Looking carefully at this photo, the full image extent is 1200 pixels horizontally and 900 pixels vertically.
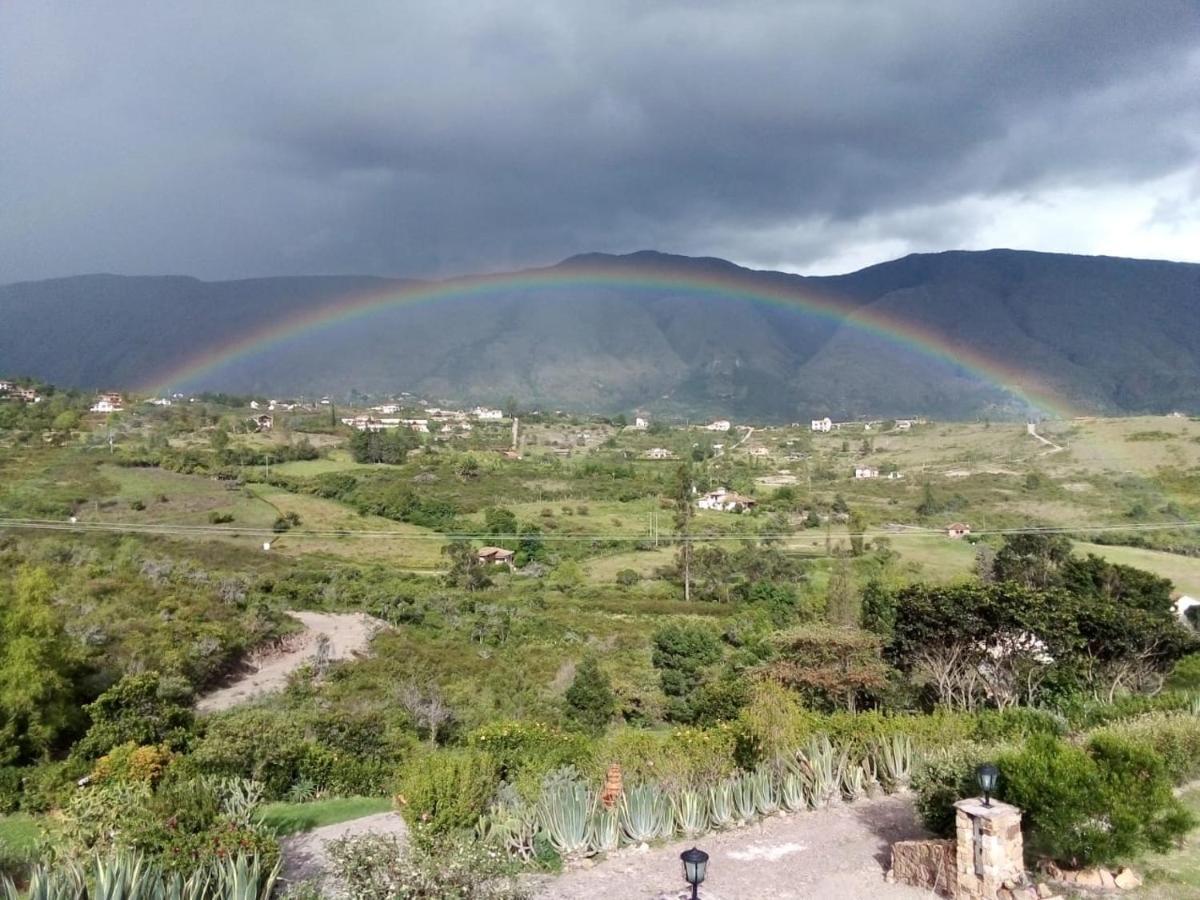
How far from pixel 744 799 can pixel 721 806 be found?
Answer: 0.99 ft

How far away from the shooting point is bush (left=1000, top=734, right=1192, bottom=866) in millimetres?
5711

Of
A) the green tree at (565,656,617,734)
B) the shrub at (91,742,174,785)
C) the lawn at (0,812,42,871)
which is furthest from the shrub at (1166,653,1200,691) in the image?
the lawn at (0,812,42,871)

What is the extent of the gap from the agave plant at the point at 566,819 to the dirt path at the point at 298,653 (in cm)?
1388

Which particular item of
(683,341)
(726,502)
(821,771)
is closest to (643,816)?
(821,771)

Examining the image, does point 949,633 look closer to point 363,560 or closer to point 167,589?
point 167,589

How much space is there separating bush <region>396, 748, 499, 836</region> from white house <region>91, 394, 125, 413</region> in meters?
58.8

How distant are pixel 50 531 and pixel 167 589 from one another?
11.1 metres

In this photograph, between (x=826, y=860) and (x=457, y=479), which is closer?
(x=826, y=860)

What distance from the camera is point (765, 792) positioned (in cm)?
821

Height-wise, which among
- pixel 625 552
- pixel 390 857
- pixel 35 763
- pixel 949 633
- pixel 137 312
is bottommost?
pixel 625 552

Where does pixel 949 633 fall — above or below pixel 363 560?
above

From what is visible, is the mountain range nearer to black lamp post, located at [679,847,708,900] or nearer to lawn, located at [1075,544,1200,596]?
lawn, located at [1075,544,1200,596]

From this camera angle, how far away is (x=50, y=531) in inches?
1281

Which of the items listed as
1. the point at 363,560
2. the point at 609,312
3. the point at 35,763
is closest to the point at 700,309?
the point at 609,312
